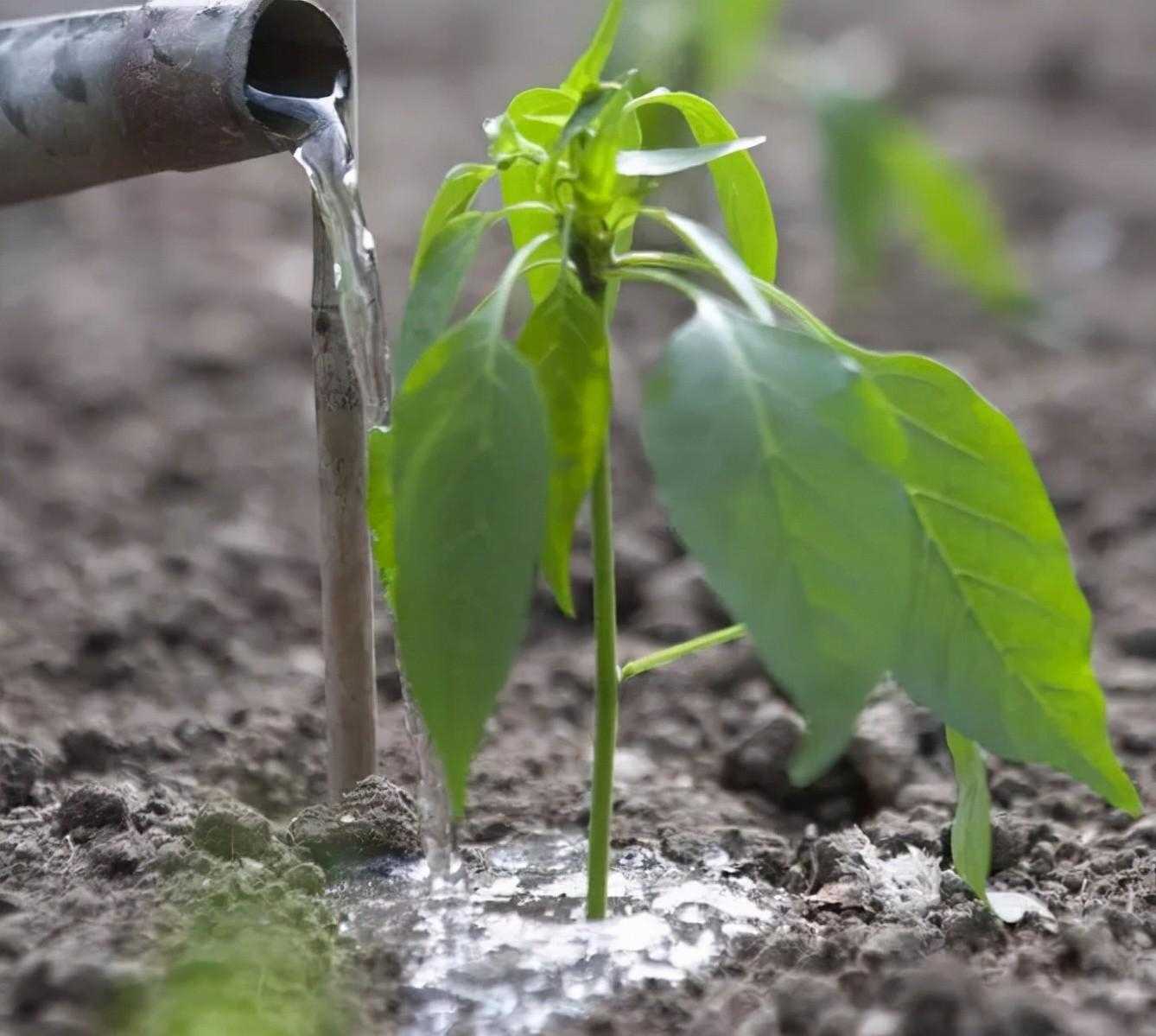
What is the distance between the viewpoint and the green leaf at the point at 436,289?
3.68 feet

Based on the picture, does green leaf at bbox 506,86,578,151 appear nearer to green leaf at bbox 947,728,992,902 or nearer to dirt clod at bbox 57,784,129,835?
green leaf at bbox 947,728,992,902

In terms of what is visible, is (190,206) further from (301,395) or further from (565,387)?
(565,387)

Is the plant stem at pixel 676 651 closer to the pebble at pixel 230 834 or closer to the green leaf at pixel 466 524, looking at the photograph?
the green leaf at pixel 466 524

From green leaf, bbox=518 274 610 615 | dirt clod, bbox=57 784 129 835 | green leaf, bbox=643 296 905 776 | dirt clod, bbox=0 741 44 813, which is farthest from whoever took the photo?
dirt clod, bbox=0 741 44 813

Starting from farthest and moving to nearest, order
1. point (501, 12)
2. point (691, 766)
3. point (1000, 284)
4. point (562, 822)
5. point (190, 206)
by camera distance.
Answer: point (501, 12) < point (190, 206) < point (1000, 284) < point (691, 766) < point (562, 822)

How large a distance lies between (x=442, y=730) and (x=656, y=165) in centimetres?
41

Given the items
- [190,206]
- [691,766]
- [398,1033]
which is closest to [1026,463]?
[398,1033]

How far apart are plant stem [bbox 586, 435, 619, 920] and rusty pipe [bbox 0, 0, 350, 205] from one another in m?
0.41

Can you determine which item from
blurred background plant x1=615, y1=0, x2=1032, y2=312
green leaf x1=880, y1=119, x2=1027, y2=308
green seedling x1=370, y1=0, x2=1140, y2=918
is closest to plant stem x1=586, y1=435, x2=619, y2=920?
green seedling x1=370, y1=0, x2=1140, y2=918

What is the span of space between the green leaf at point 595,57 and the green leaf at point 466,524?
0.80 feet

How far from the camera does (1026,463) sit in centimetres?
116

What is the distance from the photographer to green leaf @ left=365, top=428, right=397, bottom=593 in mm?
1181

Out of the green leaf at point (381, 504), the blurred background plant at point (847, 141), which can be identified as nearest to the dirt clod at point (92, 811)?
the green leaf at point (381, 504)

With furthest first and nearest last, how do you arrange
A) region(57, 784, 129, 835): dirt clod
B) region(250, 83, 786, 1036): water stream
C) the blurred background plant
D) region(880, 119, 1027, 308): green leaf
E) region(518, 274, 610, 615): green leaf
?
region(880, 119, 1027, 308): green leaf, the blurred background plant, region(57, 784, 129, 835): dirt clod, region(250, 83, 786, 1036): water stream, region(518, 274, 610, 615): green leaf
